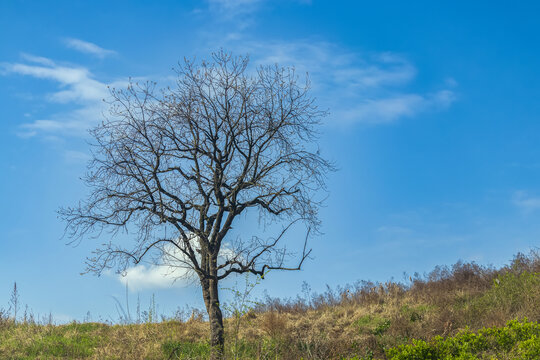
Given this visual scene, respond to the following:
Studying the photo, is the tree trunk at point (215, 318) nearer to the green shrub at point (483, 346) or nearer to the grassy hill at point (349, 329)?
the grassy hill at point (349, 329)

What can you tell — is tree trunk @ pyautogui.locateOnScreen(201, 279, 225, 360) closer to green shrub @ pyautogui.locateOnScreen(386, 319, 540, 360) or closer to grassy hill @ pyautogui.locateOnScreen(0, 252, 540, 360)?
grassy hill @ pyautogui.locateOnScreen(0, 252, 540, 360)

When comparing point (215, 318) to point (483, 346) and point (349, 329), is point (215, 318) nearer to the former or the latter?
point (349, 329)

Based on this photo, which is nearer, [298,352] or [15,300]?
[298,352]

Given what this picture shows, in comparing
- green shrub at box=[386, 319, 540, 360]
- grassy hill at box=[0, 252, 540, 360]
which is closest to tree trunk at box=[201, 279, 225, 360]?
grassy hill at box=[0, 252, 540, 360]

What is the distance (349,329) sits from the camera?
12766 millimetres

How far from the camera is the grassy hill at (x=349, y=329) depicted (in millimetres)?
10969

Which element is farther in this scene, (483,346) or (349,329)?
(349,329)

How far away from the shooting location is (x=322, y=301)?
1742 centimetres

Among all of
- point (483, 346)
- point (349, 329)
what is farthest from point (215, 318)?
point (483, 346)

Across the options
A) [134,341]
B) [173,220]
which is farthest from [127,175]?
[134,341]

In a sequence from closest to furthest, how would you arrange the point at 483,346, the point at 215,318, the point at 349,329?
1. the point at 483,346
2. the point at 215,318
3. the point at 349,329

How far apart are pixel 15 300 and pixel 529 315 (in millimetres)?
14325

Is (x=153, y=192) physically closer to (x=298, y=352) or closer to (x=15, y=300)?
(x=298, y=352)

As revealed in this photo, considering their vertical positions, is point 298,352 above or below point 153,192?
below
